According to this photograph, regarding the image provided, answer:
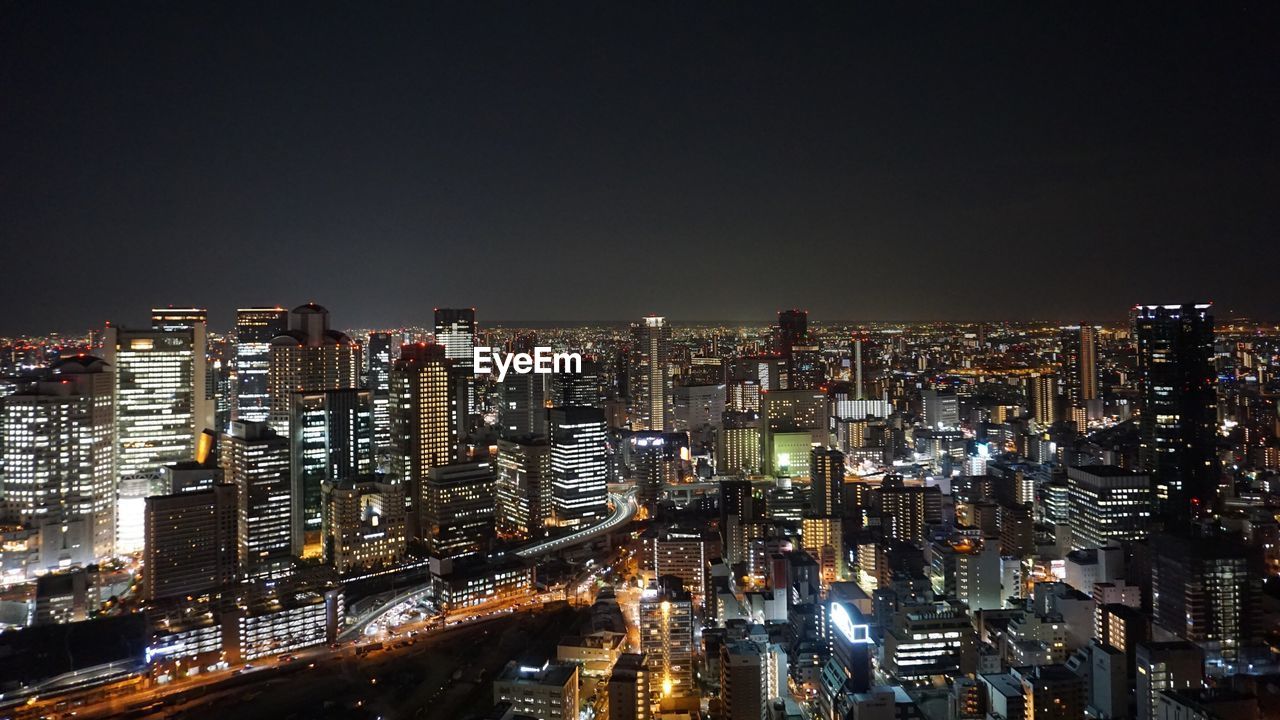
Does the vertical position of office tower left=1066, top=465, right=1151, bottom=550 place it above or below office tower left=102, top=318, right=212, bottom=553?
below

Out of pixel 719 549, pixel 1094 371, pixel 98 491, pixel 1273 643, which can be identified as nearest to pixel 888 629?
pixel 719 549

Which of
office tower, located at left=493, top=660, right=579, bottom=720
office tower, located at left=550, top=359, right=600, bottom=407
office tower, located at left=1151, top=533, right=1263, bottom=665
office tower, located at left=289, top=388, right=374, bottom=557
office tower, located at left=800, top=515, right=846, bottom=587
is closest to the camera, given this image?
office tower, located at left=493, top=660, right=579, bottom=720

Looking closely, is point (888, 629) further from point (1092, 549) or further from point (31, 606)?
point (31, 606)

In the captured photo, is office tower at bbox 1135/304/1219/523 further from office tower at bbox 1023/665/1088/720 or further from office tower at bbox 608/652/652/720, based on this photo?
office tower at bbox 608/652/652/720

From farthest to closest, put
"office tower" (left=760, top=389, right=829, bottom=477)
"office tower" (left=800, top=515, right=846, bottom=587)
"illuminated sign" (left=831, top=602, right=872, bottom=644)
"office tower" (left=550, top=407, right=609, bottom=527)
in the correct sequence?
"office tower" (left=760, top=389, right=829, bottom=477) → "office tower" (left=550, top=407, right=609, bottom=527) → "office tower" (left=800, top=515, right=846, bottom=587) → "illuminated sign" (left=831, top=602, right=872, bottom=644)

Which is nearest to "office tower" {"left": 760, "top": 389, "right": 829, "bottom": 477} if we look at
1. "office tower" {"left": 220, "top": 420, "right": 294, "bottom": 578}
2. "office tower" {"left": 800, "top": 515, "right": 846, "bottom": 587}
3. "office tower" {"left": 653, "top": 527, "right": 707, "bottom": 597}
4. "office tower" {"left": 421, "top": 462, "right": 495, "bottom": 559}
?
"office tower" {"left": 800, "top": 515, "right": 846, "bottom": 587}

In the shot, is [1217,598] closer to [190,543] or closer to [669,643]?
[669,643]
